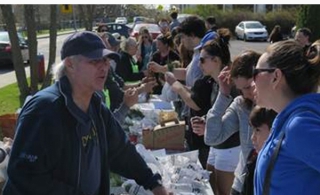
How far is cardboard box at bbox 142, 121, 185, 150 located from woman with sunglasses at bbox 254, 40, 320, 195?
278 centimetres

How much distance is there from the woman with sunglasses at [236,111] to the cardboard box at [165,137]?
1474 mm

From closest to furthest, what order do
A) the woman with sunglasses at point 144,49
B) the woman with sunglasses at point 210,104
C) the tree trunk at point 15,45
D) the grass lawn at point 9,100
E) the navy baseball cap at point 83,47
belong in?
1. the navy baseball cap at point 83,47
2. the woman with sunglasses at point 210,104
3. the tree trunk at point 15,45
4. the grass lawn at point 9,100
5. the woman with sunglasses at point 144,49

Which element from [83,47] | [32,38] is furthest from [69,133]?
[32,38]

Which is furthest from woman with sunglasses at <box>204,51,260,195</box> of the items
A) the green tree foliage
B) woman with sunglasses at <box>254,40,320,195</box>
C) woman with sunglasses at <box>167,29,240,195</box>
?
the green tree foliage

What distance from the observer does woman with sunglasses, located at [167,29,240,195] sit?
3.60m

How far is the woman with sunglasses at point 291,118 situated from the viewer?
175 centimetres

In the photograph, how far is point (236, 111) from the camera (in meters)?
3.22

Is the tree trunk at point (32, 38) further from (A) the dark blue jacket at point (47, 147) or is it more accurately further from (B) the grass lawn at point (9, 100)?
(A) the dark blue jacket at point (47, 147)

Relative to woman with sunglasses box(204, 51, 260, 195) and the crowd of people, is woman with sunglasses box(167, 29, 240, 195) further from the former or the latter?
woman with sunglasses box(204, 51, 260, 195)

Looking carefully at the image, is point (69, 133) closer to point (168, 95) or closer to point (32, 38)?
point (168, 95)

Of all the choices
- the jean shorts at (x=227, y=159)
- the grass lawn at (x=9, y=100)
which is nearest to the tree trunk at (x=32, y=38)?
the grass lawn at (x=9, y=100)

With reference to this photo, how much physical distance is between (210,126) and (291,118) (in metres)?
1.48

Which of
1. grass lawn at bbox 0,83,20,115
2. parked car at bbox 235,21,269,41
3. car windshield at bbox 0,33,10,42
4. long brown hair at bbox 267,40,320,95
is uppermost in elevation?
long brown hair at bbox 267,40,320,95

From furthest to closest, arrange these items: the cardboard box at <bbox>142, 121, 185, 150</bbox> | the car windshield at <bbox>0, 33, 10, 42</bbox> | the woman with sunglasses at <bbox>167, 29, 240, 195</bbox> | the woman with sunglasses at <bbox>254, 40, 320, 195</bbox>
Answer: the car windshield at <bbox>0, 33, 10, 42</bbox> < the cardboard box at <bbox>142, 121, 185, 150</bbox> < the woman with sunglasses at <bbox>167, 29, 240, 195</bbox> < the woman with sunglasses at <bbox>254, 40, 320, 195</bbox>
